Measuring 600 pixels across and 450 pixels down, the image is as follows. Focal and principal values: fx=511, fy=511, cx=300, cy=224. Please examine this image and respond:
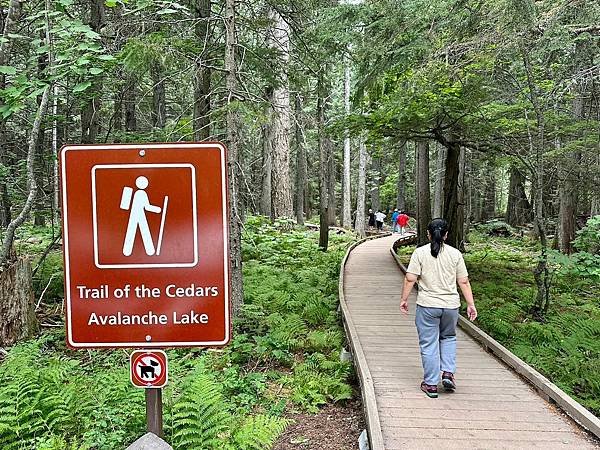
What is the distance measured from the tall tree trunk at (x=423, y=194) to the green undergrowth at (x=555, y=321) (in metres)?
1.96

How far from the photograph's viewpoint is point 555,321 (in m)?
10.2

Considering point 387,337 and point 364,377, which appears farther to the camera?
point 387,337

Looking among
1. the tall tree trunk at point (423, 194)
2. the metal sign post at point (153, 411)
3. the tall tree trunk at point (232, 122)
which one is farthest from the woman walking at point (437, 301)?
the tall tree trunk at point (423, 194)

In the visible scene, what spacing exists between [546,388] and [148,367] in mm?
4897

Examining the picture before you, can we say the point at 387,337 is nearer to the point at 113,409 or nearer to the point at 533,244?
the point at 113,409

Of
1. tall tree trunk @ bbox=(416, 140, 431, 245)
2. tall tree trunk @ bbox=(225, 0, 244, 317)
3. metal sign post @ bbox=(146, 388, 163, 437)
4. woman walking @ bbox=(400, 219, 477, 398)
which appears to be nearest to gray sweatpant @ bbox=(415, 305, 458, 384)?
woman walking @ bbox=(400, 219, 477, 398)

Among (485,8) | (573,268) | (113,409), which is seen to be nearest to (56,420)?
(113,409)

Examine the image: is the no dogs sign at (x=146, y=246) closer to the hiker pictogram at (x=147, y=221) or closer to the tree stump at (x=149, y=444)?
the hiker pictogram at (x=147, y=221)

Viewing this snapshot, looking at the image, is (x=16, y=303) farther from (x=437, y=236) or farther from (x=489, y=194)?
(x=489, y=194)

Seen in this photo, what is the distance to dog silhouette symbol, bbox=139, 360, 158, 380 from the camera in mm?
2119

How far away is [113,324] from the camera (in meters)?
2.05

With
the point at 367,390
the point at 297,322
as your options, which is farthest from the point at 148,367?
the point at 297,322

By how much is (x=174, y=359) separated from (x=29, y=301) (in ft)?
8.75

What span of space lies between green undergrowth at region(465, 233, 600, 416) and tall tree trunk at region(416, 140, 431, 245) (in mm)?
1959
